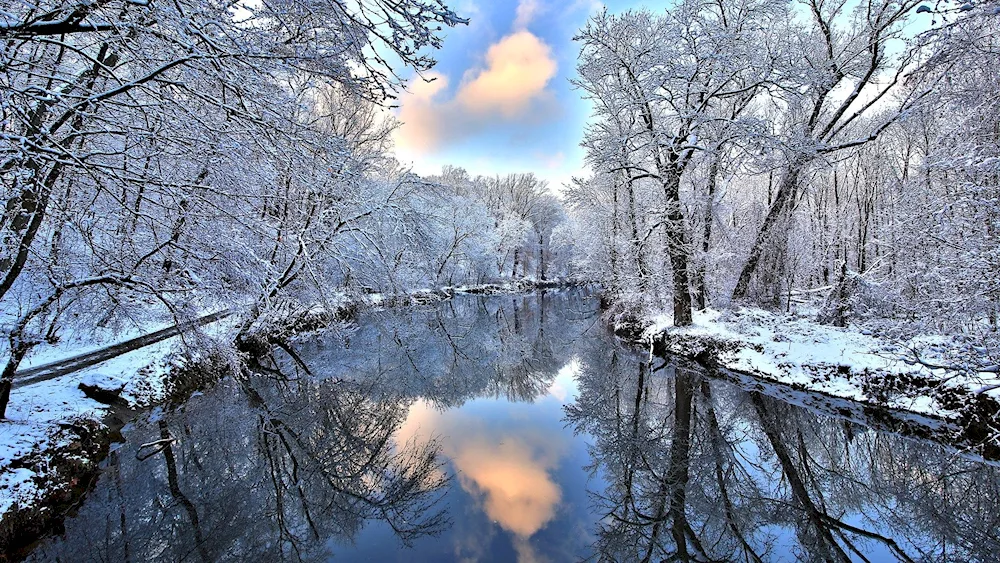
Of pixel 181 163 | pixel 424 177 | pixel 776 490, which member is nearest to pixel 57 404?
pixel 181 163

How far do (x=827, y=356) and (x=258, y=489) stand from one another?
A: 10532mm

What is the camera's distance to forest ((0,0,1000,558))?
3.34 metres

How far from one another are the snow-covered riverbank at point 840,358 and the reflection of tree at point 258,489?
6285 mm

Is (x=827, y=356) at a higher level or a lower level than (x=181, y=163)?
→ lower

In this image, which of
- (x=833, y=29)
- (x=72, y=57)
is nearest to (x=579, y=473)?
(x=72, y=57)

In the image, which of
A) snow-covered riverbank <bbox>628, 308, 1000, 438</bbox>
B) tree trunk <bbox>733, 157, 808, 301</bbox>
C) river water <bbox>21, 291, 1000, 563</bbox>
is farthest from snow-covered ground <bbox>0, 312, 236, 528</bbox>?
tree trunk <bbox>733, 157, 808, 301</bbox>

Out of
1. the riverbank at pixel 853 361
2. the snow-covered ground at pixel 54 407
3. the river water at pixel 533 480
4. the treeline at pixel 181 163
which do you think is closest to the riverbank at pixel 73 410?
the snow-covered ground at pixel 54 407

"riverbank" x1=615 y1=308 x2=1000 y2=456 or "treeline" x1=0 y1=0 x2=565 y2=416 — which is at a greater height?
"treeline" x1=0 y1=0 x2=565 y2=416

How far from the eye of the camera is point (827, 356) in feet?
29.5

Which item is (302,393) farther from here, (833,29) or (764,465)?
(833,29)

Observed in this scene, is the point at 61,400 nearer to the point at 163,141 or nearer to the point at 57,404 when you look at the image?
the point at 57,404

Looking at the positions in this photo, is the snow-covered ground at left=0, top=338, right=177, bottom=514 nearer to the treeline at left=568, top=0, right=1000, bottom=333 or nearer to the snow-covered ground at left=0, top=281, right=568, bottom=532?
the snow-covered ground at left=0, top=281, right=568, bottom=532

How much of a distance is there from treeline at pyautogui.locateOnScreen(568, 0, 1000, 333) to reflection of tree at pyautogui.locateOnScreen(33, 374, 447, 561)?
25.0ft

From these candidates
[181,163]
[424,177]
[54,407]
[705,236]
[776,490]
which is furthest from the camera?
[705,236]
